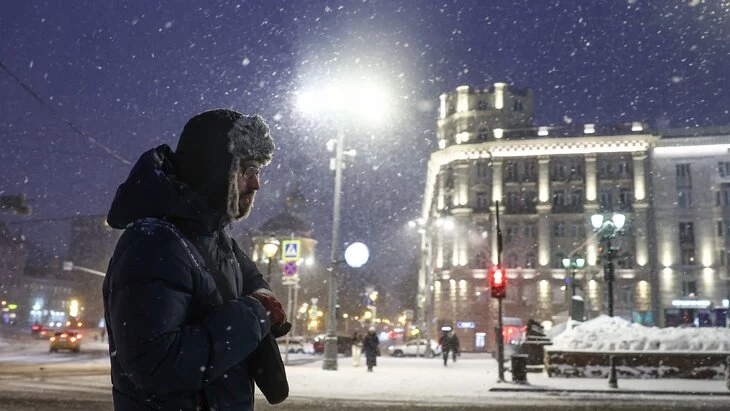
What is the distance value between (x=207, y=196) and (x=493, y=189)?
7067cm

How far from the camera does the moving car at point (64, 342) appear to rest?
33312mm

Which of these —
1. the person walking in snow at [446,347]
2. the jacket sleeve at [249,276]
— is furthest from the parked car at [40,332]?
the jacket sleeve at [249,276]

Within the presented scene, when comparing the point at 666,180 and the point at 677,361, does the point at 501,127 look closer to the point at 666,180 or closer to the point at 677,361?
the point at 666,180

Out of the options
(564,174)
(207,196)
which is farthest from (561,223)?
(207,196)

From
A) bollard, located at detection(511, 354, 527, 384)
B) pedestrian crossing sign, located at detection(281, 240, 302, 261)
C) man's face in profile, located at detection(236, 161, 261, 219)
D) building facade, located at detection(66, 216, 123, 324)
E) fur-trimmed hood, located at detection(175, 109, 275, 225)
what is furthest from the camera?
building facade, located at detection(66, 216, 123, 324)

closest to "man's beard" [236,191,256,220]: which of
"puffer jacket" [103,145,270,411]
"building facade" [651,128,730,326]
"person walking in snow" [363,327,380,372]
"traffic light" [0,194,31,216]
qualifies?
"puffer jacket" [103,145,270,411]

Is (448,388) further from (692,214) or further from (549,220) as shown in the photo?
(692,214)

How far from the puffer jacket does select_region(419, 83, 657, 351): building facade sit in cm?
6630

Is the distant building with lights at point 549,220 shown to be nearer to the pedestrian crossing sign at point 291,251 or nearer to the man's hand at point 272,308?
the pedestrian crossing sign at point 291,251

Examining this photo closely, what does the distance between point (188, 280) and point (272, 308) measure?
314mm

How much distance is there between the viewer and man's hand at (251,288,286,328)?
2223mm

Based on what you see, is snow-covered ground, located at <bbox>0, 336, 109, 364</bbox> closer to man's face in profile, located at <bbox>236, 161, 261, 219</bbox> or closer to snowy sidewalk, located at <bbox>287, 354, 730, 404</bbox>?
A: snowy sidewalk, located at <bbox>287, 354, 730, 404</bbox>

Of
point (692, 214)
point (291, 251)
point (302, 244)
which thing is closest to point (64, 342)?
point (291, 251)

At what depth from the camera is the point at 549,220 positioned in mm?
69938
